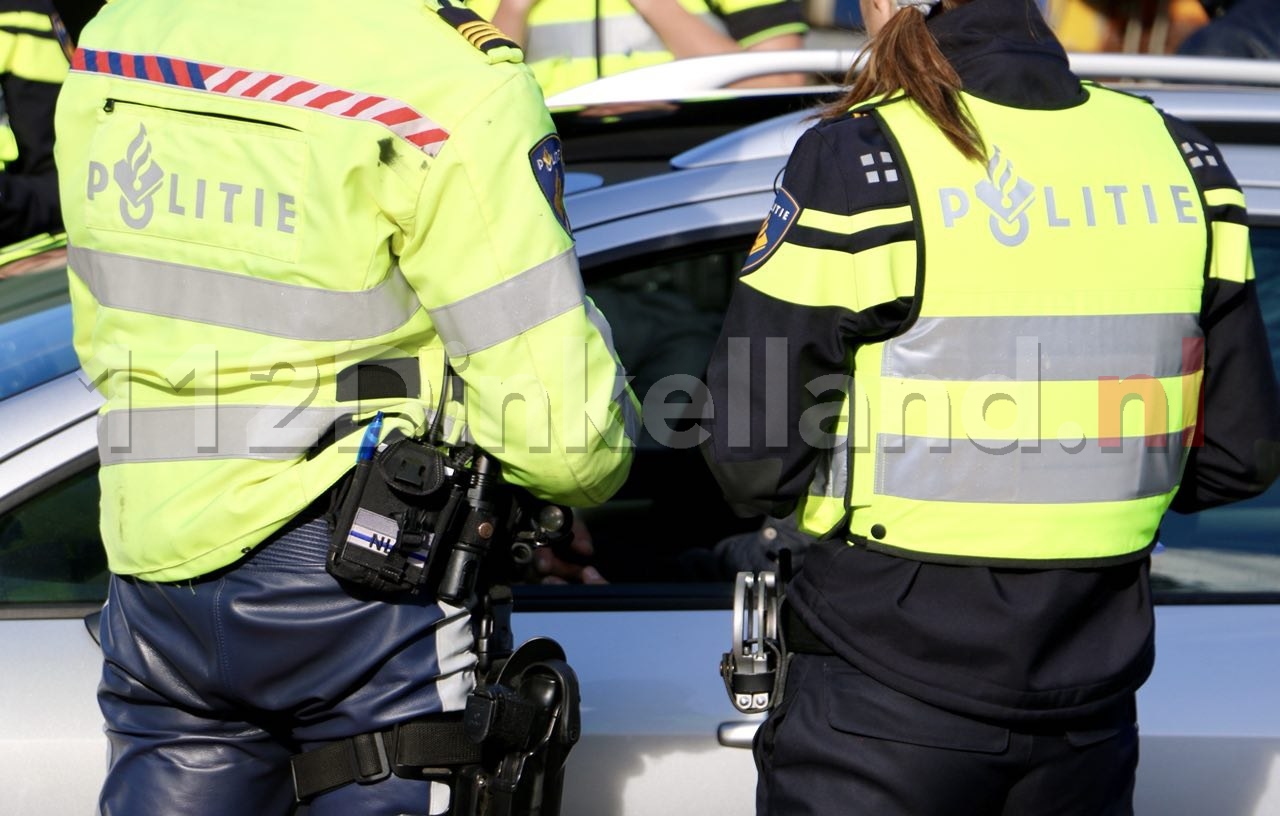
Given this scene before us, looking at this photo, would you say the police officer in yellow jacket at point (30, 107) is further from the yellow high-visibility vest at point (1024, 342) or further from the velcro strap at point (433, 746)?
the yellow high-visibility vest at point (1024, 342)

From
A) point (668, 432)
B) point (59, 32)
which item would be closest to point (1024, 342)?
point (668, 432)

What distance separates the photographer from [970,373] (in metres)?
1.43

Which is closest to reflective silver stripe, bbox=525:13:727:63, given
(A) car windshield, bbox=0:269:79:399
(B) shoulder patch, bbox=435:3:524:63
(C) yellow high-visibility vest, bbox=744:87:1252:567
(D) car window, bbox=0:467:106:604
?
(A) car windshield, bbox=0:269:79:399

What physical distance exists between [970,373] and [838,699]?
367 millimetres

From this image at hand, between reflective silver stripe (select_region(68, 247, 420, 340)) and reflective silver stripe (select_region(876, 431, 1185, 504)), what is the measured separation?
21.3 inches

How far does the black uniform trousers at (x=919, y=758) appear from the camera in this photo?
1436mm

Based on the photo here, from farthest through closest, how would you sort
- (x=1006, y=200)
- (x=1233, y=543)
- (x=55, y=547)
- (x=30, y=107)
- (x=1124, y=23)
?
1. (x=1124, y=23)
2. (x=30, y=107)
3. (x=1233, y=543)
4. (x=55, y=547)
5. (x=1006, y=200)

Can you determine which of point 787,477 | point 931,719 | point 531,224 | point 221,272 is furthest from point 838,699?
point 221,272

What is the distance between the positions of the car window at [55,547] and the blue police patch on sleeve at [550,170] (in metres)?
0.81

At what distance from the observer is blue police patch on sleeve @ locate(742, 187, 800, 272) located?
146cm

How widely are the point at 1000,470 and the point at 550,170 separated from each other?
571mm

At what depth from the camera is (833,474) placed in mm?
1535

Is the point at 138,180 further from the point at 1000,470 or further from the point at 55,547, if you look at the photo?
the point at 1000,470

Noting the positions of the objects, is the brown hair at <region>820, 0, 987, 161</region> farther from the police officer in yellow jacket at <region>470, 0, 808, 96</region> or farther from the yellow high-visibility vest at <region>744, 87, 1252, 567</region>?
the police officer in yellow jacket at <region>470, 0, 808, 96</region>
